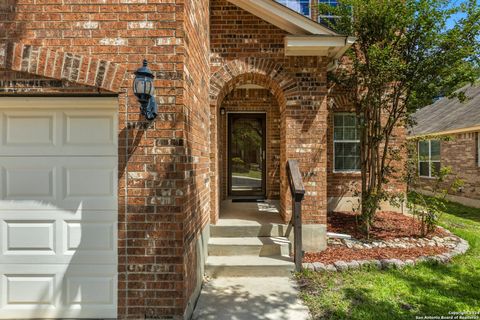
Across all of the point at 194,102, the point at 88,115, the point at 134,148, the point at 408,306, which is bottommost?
the point at 408,306

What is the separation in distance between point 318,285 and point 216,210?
2.23m

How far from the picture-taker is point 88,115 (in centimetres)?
325

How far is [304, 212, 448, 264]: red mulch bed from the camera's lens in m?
5.05

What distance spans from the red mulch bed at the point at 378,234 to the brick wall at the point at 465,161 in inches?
196

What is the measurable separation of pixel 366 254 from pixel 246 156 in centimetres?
425

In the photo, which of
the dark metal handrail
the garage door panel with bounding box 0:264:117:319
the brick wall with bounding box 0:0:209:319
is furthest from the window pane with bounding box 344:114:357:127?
the garage door panel with bounding box 0:264:117:319

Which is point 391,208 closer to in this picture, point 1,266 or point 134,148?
point 134,148

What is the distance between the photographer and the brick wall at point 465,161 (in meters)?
10.4

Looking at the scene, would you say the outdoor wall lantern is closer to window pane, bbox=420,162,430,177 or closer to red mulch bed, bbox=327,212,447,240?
red mulch bed, bbox=327,212,447,240

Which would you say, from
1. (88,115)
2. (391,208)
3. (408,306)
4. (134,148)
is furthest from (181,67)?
(391,208)

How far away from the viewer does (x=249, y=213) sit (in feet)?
20.5

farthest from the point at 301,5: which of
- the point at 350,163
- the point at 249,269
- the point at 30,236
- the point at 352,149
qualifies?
the point at 30,236

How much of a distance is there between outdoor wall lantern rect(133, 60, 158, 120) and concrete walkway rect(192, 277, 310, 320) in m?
2.52

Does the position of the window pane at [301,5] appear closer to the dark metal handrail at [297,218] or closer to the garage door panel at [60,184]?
the dark metal handrail at [297,218]
